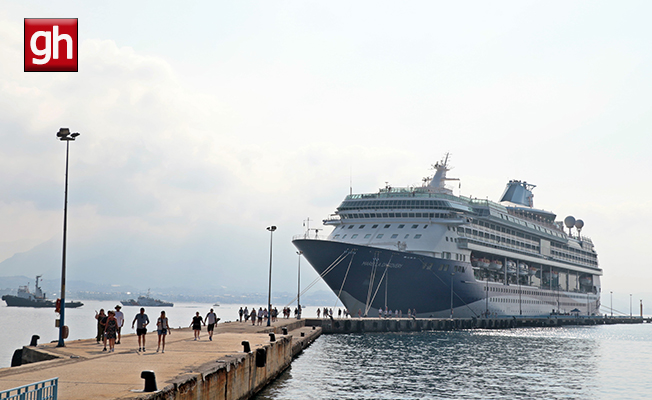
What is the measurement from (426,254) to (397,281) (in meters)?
3.92

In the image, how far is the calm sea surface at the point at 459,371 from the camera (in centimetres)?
2700

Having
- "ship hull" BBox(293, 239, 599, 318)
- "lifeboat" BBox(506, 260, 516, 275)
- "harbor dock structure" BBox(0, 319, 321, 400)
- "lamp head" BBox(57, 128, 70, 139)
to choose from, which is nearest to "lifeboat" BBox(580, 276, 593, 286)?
"lifeboat" BBox(506, 260, 516, 275)

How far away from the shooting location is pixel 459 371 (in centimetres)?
3453

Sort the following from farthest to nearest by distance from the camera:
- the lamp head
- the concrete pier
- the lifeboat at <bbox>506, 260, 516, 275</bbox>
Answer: the lifeboat at <bbox>506, 260, 516, 275</bbox>, the concrete pier, the lamp head

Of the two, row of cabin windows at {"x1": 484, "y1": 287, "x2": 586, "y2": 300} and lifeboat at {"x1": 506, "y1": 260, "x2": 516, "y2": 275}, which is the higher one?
lifeboat at {"x1": 506, "y1": 260, "x2": 516, "y2": 275}

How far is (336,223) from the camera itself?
70500 millimetres

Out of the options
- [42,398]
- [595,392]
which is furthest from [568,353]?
[42,398]

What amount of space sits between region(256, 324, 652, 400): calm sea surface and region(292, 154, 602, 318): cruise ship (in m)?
8.70

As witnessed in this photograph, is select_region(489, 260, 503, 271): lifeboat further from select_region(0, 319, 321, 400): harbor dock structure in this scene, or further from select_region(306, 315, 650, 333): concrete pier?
select_region(0, 319, 321, 400): harbor dock structure

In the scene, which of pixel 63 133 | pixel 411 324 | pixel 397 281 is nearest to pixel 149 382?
pixel 63 133

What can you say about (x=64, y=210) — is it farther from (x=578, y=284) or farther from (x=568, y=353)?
(x=578, y=284)

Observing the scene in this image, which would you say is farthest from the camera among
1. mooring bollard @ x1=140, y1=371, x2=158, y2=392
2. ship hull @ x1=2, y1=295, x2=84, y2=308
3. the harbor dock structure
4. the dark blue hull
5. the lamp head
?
ship hull @ x1=2, y1=295, x2=84, y2=308

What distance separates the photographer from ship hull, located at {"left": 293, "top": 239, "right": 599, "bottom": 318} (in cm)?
6119

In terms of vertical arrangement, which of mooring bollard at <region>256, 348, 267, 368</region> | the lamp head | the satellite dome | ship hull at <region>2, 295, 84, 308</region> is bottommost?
ship hull at <region>2, 295, 84, 308</region>
